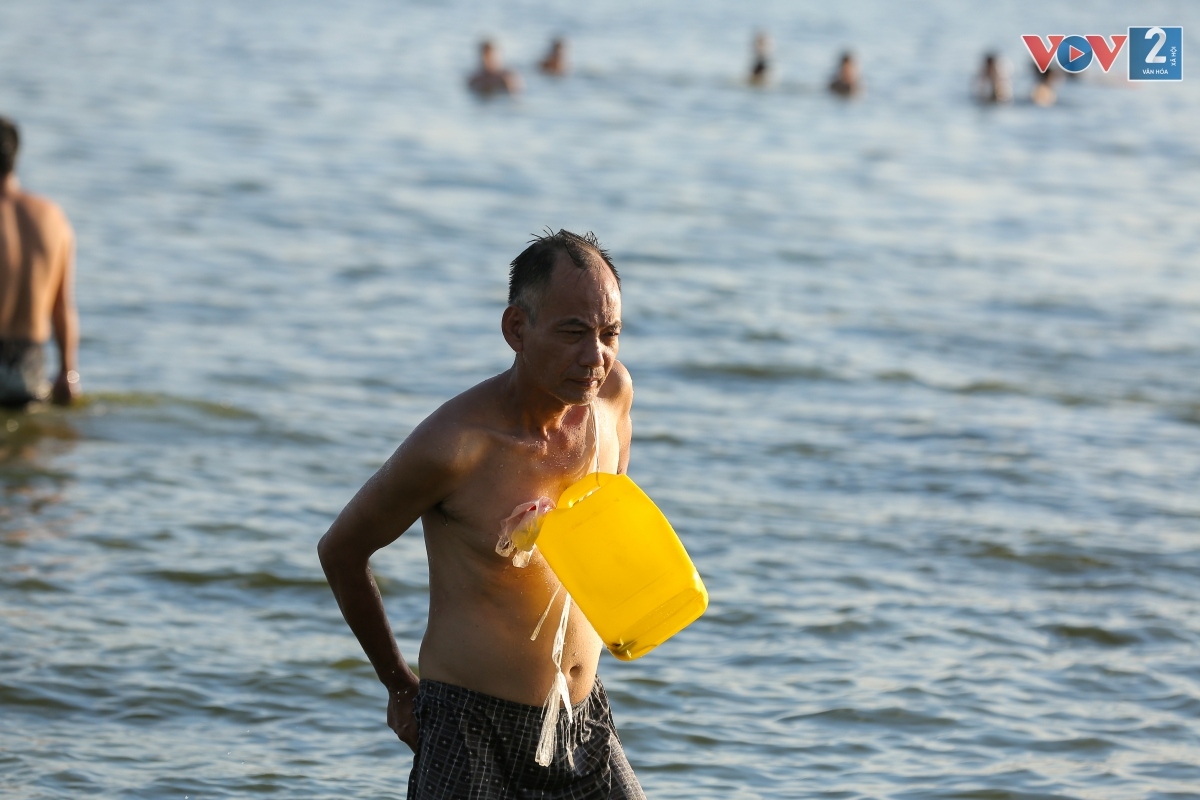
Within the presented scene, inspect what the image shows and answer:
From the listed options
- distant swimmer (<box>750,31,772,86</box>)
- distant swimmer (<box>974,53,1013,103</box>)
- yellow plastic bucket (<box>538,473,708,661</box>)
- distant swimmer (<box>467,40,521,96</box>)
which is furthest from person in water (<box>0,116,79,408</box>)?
distant swimmer (<box>974,53,1013,103</box>)

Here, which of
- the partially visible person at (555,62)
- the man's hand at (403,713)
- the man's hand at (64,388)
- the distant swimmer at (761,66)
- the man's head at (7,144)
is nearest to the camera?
the man's hand at (403,713)

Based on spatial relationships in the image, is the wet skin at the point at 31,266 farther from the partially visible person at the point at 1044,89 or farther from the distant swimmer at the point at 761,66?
the partially visible person at the point at 1044,89

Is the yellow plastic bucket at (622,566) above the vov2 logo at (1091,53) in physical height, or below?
below

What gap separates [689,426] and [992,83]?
17.0 m

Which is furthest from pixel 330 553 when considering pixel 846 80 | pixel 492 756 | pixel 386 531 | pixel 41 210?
pixel 846 80

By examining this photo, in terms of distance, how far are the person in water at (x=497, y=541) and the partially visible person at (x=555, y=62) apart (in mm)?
22224

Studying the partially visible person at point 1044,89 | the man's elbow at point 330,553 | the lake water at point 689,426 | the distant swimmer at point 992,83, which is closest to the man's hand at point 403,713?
the man's elbow at point 330,553

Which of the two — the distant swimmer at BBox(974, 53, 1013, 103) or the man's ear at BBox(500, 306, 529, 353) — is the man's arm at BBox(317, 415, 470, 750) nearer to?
the man's ear at BBox(500, 306, 529, 353)

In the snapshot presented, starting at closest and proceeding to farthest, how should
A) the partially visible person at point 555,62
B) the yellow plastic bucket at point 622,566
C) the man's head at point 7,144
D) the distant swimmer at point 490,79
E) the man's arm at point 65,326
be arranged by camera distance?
the yellow plastic bucket at point 622,566
the man's head at point 7,144
the man's arm at point 65,326
the distant swimmer at point 490,79
the partially visible person at point 555,62

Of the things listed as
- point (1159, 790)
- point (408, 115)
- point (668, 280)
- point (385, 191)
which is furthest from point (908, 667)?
point (408, 115)

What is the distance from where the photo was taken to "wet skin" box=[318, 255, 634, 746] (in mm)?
3156

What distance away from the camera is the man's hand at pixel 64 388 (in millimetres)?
8242

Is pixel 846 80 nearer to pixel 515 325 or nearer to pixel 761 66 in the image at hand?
pixel 761 66

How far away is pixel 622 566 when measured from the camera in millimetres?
3121
